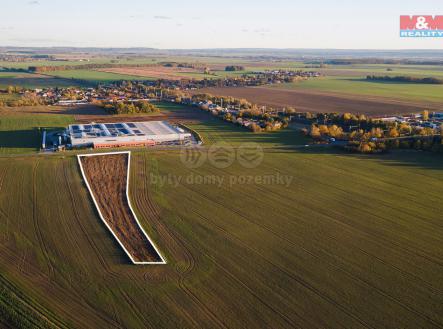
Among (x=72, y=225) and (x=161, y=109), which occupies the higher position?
(x=161, y=109)

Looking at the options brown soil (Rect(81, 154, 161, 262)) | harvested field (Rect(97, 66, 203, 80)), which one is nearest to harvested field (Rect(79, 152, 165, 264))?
brown soil (Rect(81, 154, 161, 262))

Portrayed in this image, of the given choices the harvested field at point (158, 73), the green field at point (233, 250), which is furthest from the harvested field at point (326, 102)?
the green field at point (233, 250)

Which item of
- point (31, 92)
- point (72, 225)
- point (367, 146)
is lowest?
point (72, 225)

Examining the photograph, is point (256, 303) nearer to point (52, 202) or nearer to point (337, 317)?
point (337, 317)

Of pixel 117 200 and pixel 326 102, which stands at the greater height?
pixel 326 102

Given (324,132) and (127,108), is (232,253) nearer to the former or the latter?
(324,132)

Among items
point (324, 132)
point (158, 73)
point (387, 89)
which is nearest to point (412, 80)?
point (387, 89)

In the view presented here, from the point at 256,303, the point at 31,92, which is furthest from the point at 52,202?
the point at 31,92
